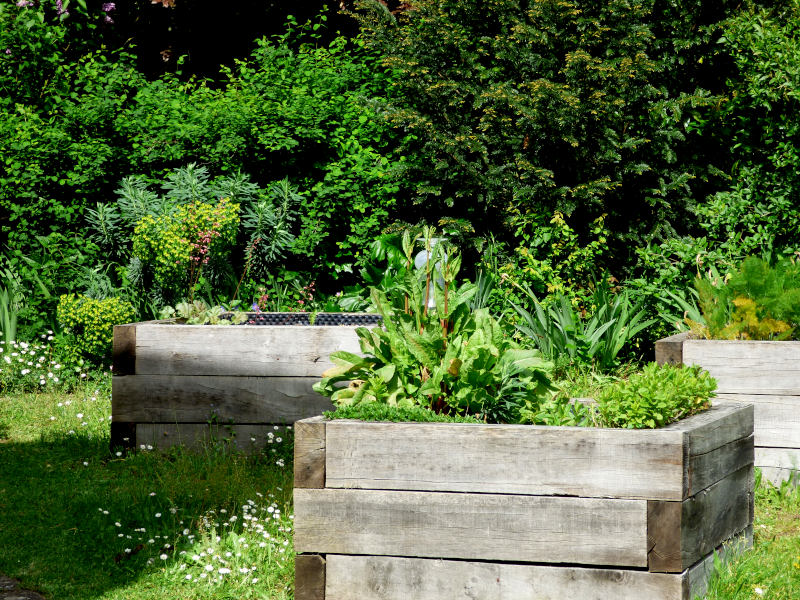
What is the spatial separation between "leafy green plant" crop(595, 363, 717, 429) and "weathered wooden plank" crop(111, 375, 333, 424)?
2.10 m

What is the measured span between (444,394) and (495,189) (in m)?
3.91

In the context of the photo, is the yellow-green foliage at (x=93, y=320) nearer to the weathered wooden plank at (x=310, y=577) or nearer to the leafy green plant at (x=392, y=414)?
the leafy green plant at (x=392, y=414)

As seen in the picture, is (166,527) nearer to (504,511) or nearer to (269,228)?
(504,511)

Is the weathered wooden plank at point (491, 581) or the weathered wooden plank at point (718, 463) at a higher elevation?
the weathered wooden plank at point (718, 463)

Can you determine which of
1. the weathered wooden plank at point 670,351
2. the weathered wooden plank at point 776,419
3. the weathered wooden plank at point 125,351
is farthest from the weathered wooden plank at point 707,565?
the weathered wooden plank at point 125,351

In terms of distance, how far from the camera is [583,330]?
6199mm

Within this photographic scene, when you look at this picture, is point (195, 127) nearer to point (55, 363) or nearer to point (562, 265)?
point (55, 363)

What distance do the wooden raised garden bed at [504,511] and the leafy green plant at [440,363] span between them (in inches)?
13.1

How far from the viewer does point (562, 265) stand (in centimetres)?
655

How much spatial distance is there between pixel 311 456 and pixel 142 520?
1370 mm

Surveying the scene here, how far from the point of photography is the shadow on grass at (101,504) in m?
3.57

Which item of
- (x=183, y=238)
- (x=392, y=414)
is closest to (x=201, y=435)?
(x=183, y=238)

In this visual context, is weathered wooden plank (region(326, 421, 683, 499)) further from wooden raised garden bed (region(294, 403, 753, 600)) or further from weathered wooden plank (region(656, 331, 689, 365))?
weathered wooden plank (region(656, 331, 689, 365))

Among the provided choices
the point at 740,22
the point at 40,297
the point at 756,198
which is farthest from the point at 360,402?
the point at 40,297
